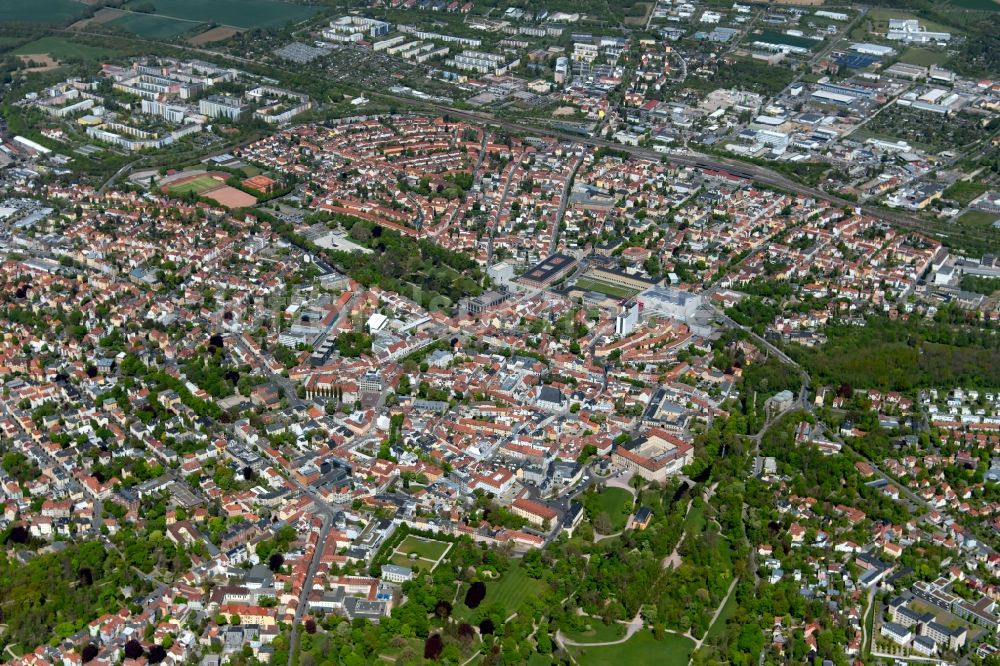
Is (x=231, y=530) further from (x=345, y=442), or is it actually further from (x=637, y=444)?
(x=637, y=444)

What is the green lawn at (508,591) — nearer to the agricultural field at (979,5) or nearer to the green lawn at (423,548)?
the green lawn at (423,548)

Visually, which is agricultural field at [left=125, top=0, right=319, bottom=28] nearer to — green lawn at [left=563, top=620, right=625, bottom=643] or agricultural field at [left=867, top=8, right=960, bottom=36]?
agricultural field at [left=867, top=8, right=960, bottom=36]

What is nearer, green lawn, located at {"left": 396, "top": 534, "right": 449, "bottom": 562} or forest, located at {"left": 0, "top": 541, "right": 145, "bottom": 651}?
forest, located at {"left": 0, "top": 541, "right": 145, "bottom": 651}

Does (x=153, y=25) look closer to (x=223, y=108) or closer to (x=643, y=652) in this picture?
(x=223, y=108)

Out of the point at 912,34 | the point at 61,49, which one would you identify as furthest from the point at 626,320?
the point at 61,49

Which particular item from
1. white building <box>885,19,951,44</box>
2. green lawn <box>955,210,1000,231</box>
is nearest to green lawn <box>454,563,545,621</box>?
green lawn <box>955,210,1000,231</box>

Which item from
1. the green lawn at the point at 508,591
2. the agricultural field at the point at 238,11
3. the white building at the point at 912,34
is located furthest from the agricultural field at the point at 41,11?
the green lawn at the point at 508,591

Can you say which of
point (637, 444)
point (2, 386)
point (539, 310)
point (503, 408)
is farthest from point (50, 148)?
point (637, 444)
